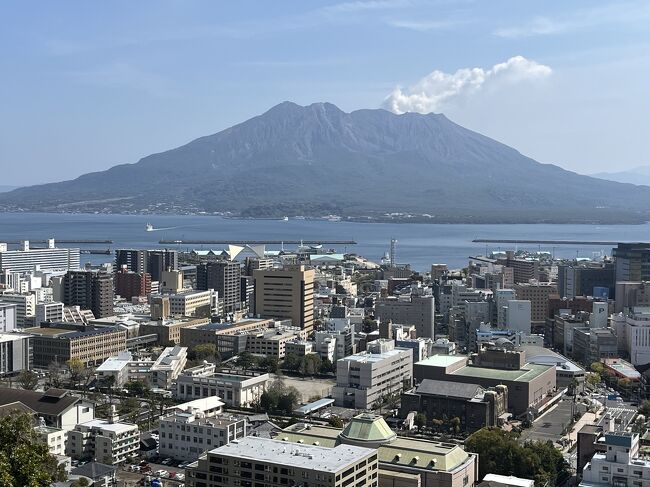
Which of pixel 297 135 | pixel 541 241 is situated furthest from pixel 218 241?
pixel 297 135

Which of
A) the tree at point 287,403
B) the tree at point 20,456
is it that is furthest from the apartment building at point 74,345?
the tree at point 20,456

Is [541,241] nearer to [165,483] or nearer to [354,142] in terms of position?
[165,483]

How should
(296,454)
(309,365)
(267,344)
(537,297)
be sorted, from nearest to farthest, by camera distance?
(296,454), (309,365), (267,344), (537,297)

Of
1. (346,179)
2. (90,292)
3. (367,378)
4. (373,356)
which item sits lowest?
(367,378)

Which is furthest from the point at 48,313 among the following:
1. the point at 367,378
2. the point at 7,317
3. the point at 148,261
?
the point at 148,261

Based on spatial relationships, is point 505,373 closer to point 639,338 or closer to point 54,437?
point 639,338
